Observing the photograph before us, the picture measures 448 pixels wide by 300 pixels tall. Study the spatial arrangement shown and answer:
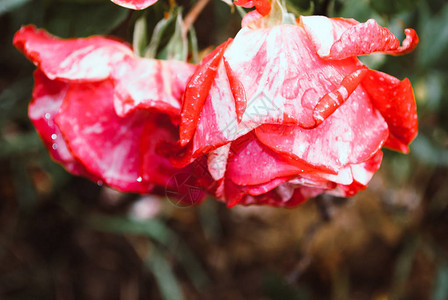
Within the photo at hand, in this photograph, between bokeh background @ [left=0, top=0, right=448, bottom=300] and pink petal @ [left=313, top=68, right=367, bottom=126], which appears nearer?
pink petal @ [left=313, top=68, right=367, bottom=126]

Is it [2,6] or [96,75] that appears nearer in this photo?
[96,75]

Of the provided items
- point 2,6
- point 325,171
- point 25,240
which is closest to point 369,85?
point 325,171

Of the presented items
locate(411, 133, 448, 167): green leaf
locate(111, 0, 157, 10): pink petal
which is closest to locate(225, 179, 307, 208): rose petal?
locate(111, 0, 157, 10): pink petal

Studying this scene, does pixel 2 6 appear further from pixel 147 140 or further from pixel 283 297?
pixel 283 297

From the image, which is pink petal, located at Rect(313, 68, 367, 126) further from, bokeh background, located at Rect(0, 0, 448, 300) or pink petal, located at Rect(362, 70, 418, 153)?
bokeh background, located at Rect(0, 0, 448, 300)

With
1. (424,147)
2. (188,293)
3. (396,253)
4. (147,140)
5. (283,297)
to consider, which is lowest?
(188,293)

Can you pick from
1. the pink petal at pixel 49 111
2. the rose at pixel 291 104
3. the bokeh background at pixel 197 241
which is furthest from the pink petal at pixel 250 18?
the bokeh background at pixel 197 241

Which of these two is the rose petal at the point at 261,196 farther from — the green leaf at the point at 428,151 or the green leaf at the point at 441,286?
the green leaf at the point at 441,286
